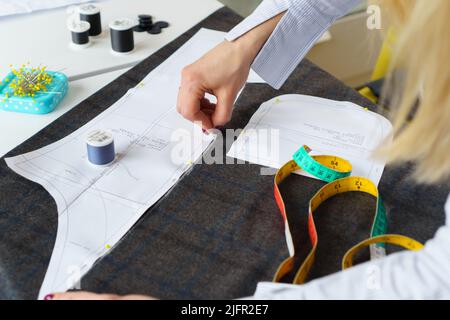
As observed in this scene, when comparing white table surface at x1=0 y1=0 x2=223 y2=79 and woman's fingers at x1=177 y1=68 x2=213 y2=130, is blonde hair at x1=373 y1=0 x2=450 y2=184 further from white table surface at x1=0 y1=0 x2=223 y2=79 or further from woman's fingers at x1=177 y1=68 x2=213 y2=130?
white table surface at x1=0 y1=0 x2=223 y2=79

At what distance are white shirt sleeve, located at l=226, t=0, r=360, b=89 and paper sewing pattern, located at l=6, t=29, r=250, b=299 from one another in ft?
0.61

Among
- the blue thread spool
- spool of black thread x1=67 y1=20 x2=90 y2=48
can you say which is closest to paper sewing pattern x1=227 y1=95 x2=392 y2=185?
the blue thread spool

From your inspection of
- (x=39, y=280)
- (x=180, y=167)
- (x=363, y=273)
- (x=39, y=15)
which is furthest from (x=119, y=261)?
(x=39, y=15)

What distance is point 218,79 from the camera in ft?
3.15

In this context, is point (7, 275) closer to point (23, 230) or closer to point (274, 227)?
point (23, 230)

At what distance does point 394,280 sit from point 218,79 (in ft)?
1.57

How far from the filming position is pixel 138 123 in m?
0.99

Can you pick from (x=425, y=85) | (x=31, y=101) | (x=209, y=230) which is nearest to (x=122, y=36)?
(x=31, y=101)

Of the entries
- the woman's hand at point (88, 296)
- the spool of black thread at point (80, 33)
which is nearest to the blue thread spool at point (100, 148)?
the woman's hand at point (88, 296)

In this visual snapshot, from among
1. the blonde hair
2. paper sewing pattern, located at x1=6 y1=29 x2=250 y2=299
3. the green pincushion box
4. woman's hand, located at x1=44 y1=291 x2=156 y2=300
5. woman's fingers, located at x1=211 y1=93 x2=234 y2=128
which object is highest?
the blonde hair

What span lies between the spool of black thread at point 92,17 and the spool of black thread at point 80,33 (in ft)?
0.06

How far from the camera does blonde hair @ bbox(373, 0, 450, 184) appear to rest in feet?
1.85

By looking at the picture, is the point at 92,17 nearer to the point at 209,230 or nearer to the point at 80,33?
the point at 80,33

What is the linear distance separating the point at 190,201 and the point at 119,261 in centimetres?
15
